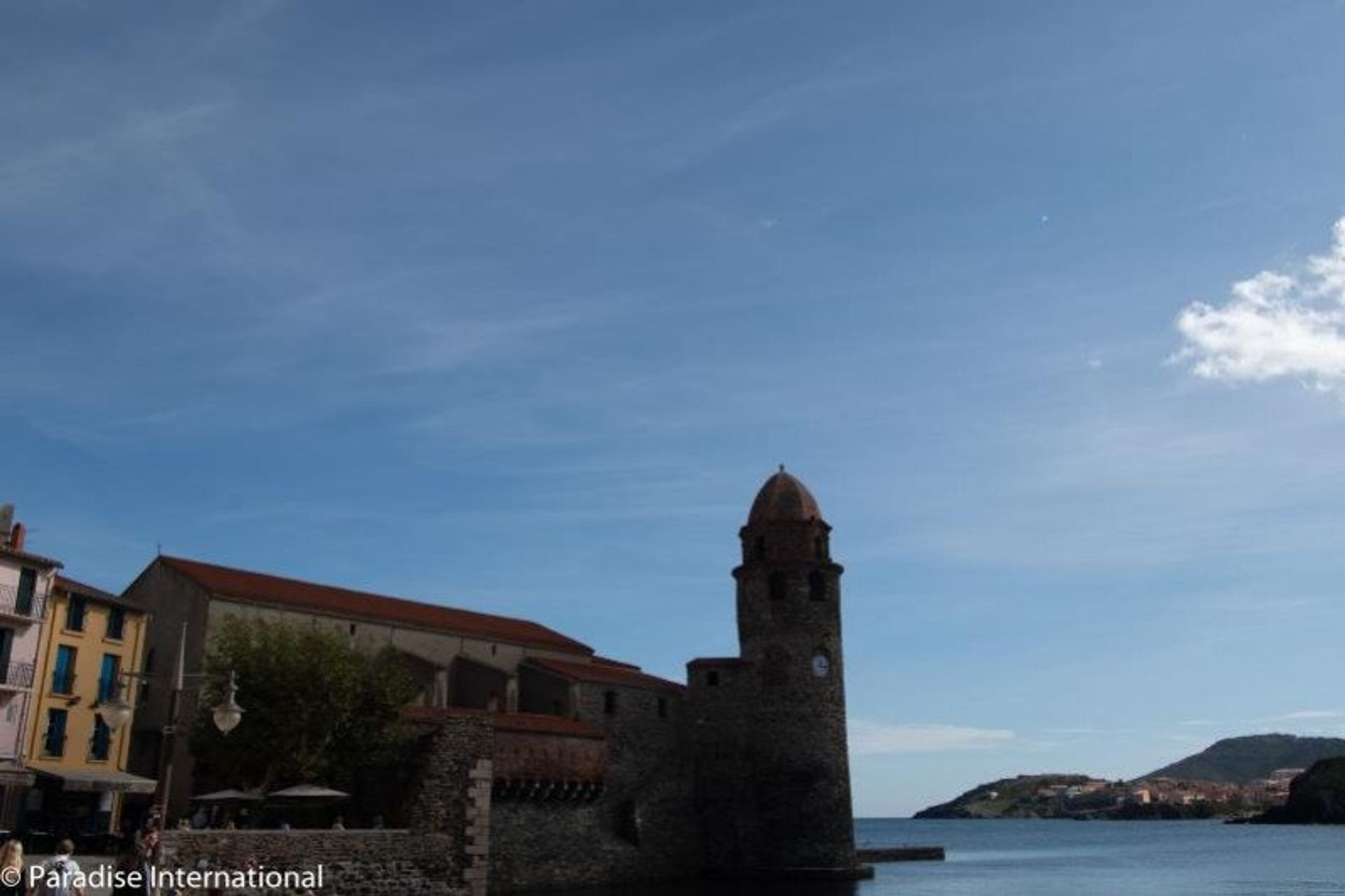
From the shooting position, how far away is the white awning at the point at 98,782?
33281 mm

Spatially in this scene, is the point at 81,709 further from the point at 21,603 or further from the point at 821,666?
the point at 821,666

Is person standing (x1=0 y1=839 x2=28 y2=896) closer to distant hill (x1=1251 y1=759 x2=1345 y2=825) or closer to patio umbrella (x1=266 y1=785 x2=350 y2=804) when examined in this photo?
patio umbrella (x1=266 y1=785 x2=350 y2=804)

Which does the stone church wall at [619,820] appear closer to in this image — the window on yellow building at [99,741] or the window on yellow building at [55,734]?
the window on yellow building at [99,741]

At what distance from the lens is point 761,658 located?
54.8 meters

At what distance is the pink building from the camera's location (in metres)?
35.5

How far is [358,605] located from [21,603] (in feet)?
46.0

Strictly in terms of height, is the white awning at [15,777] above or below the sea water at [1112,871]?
above

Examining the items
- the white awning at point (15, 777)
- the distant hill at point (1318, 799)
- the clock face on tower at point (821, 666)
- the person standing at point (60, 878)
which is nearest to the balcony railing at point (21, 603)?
the white awning at point (15, 777)

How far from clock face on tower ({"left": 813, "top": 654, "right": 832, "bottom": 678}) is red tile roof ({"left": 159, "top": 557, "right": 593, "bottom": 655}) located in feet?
37.7

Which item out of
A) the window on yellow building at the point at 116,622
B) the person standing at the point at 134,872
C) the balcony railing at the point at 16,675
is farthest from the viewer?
the window on yellow building at the point at 116,622

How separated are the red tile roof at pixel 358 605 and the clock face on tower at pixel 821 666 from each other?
11482 mm

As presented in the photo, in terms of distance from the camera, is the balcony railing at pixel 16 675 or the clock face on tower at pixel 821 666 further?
the clock face on tower at pixel 821 666

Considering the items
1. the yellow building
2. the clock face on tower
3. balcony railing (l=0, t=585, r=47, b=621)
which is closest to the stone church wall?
the clock face on tower

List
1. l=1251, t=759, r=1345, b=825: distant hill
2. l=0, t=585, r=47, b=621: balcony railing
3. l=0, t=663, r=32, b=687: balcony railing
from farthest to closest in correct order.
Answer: l=1251, t=759, r=1345, b=825: distant hill < l=0, t=585, r=47, b=621: balcony railing < l=0, t=663, r=32, b=687: balcony railing
